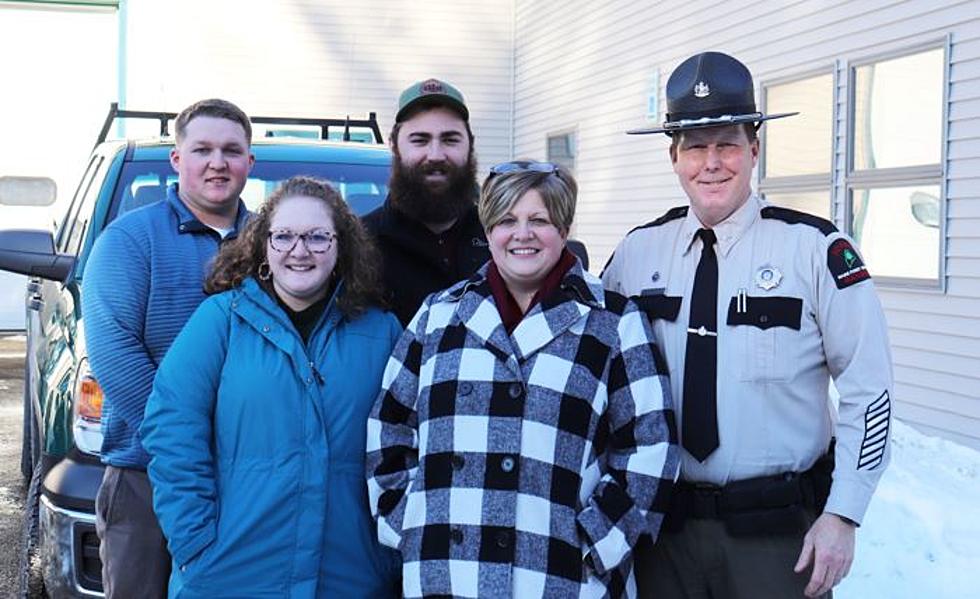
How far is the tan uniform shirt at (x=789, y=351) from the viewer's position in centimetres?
260

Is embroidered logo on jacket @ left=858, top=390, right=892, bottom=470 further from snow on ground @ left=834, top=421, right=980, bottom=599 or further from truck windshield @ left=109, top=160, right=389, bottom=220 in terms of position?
truck windshield @ left=109, top=160, right=389, bottom=220

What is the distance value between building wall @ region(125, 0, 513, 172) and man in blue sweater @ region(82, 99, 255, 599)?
43.8 feet

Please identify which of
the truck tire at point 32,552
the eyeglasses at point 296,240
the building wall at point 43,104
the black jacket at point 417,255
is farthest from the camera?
the building wall at point 43,104

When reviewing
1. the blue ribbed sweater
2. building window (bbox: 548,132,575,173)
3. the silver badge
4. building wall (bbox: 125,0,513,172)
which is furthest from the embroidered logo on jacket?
building wall (bbox: 125,0,513,172)

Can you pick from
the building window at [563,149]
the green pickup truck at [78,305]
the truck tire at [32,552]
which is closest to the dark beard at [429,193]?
the green pickup truck at [78,305]

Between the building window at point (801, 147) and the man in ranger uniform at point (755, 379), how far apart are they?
22.6 ft

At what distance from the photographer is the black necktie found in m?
2.70

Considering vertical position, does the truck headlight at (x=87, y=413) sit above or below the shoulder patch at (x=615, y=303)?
below

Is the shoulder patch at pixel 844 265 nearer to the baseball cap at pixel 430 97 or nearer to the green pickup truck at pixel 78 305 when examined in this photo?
the baseball cap at pixel 430 97

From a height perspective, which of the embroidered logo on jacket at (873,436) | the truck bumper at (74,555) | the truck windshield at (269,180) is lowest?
the truck bumper at (74,555)

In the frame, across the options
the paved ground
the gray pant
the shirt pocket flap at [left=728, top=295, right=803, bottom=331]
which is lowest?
the paved ground

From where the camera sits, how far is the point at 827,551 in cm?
255

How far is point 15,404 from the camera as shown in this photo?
10172mm

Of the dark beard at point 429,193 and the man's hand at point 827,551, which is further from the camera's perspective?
the dark beard at point 429,193
